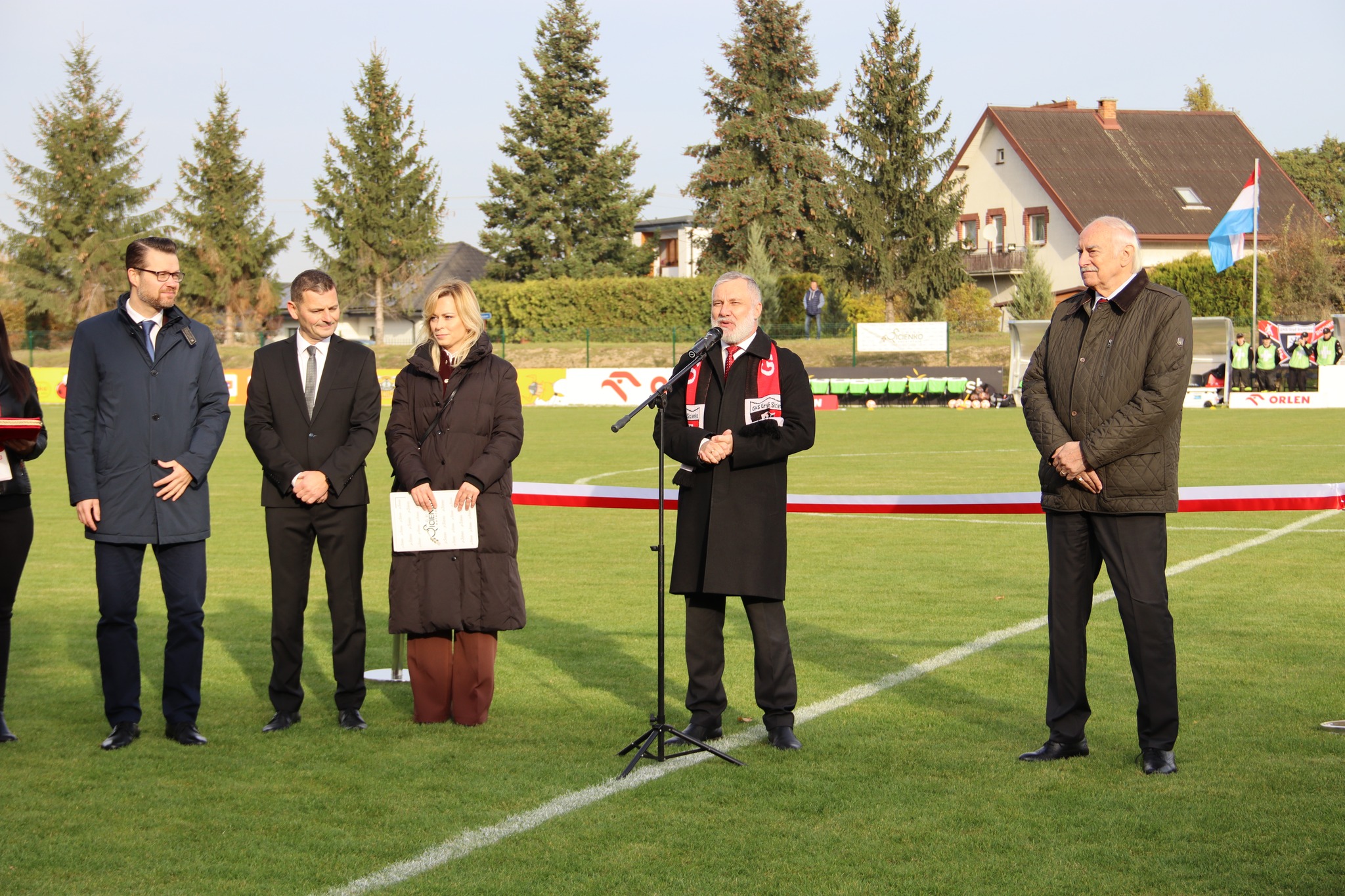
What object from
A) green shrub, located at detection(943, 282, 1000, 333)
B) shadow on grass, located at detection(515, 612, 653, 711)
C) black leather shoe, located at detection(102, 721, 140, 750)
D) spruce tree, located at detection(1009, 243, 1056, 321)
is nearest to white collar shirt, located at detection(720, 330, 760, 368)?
shadow on grass, located at detection(515, 612, 653, 711)

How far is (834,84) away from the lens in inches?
2331

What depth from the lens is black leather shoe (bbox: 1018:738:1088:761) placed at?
5.20m

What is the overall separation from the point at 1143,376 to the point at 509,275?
2310 inches

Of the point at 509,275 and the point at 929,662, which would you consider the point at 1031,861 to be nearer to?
the point at 929,662

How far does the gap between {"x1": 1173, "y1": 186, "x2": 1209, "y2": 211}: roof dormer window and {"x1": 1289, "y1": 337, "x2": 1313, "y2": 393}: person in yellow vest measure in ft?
84.9

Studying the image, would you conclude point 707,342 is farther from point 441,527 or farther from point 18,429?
point 18,429

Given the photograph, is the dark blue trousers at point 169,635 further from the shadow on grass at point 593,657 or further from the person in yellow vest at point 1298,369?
the person in yellow vest at point 1298,369

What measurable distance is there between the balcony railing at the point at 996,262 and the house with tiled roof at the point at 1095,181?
0.05 meters

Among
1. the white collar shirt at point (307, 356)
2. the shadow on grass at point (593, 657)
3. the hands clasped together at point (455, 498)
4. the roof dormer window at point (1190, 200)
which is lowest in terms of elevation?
the shadow on grass at point (593, 657)

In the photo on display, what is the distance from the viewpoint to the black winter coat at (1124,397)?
4.98 m

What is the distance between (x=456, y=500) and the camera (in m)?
5.76

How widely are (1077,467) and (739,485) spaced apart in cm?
129

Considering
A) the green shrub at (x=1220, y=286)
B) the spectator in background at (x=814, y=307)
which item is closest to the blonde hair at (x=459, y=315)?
the spectator in background at (x=814, y=307)

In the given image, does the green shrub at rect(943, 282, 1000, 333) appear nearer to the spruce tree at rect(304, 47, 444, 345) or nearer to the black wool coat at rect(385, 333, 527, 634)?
the spruce tree at rect(304, 47, 444, 345)
